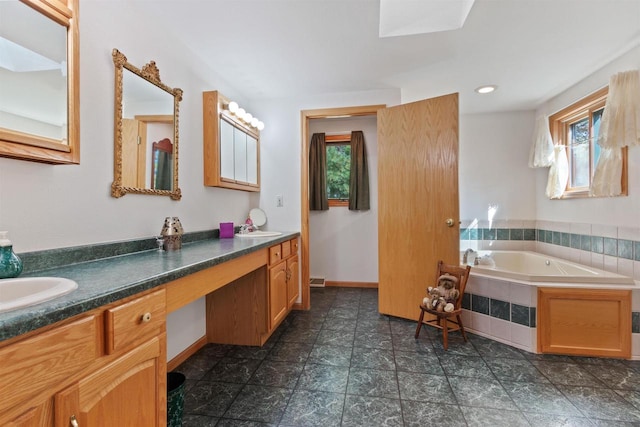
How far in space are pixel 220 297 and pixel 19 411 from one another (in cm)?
173

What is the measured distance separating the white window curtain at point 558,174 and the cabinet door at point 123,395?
3.53 metres

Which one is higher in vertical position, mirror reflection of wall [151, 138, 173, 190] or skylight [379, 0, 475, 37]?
skylight [379, 0, 475, 37]

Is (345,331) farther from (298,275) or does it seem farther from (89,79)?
(89,79)

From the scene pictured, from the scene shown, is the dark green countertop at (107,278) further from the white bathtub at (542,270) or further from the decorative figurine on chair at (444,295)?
the white bathtub at (542,270)

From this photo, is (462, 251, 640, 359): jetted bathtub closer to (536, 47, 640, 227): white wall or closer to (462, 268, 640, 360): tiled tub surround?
(462, 268, 640, 360): tiled tub surround

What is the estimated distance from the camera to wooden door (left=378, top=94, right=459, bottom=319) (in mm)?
2531

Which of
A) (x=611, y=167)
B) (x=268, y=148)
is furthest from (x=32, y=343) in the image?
(x=611, y=167)

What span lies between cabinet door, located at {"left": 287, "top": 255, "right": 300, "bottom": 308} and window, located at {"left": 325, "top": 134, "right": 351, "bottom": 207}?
1297 mm

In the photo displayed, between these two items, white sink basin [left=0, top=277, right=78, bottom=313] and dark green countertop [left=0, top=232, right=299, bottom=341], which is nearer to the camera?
dark green countertop [left=0, top=232, right=299, bottom=341]

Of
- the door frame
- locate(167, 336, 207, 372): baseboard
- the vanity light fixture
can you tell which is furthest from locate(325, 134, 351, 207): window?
locate(167, 336, 207, 372): baseboard

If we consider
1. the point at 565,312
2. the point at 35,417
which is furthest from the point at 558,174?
the point at 35,417

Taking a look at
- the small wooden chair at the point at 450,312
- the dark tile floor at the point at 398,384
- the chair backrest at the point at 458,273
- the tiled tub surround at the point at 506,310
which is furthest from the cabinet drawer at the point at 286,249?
the tiled tub surround at the point at 506,310

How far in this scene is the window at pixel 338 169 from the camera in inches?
153

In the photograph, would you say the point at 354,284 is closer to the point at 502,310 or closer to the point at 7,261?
the point at 502,310
